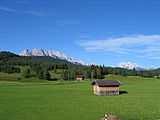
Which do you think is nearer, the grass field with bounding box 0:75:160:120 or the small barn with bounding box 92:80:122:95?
the grass field with bounding box 0:75:160:120

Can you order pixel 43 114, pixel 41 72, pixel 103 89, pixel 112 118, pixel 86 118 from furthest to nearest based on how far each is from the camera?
pixel 41 72, pixel 103 89, pixel 43 114, pixel 86 118, pixel 112 118

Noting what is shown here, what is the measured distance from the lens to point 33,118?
2803 centimetres

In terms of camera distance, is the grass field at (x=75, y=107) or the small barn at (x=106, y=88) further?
the small barn at (x=106, y=88)

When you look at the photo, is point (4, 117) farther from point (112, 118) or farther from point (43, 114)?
point (112, 118)

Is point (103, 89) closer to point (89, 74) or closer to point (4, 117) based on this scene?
point (4, 117)

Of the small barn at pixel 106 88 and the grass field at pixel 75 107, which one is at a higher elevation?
the small barn at pixel 106 88

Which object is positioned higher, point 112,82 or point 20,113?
point 112,82

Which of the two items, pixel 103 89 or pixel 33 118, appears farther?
pixel 103 89

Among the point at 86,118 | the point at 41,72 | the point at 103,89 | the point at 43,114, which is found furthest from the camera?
the point at 41,72

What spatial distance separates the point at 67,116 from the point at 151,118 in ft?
44.1

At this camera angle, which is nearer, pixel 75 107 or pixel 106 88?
pixel 75 107

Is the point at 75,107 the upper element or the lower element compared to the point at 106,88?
lower

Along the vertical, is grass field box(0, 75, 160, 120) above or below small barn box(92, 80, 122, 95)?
below

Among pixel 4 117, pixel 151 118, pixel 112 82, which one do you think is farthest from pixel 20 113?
pixel 112 82
